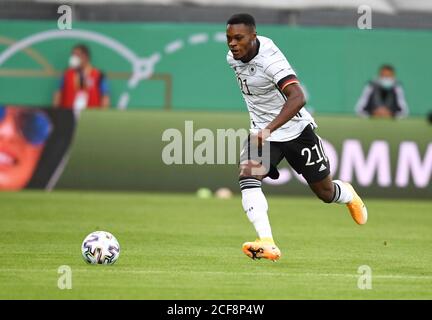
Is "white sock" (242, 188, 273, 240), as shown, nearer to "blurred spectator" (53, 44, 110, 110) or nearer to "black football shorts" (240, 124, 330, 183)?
"black football shorts" (240, 124, 330, 183)

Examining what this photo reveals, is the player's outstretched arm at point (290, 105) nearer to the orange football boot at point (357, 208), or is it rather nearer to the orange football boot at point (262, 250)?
the orange football boot at point (262, 250)

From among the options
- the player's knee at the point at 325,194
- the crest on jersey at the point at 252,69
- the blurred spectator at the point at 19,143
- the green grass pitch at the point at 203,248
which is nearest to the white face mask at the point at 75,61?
the blurred spectator at the point at 19,143

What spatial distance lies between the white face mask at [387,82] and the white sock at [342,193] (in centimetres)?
1151

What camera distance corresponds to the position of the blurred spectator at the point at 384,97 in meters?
24.1

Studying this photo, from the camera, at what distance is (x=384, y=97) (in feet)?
79.9

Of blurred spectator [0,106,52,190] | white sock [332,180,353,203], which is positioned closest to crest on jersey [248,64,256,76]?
white sock [332,180,353,203]

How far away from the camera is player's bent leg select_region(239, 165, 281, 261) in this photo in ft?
36.0

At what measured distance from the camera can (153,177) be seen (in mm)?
20969

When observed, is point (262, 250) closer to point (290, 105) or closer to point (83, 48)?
point (290, 105)

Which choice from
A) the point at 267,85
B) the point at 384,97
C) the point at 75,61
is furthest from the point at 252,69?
the point at 75,61

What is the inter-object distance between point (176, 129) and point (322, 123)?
269 cm
